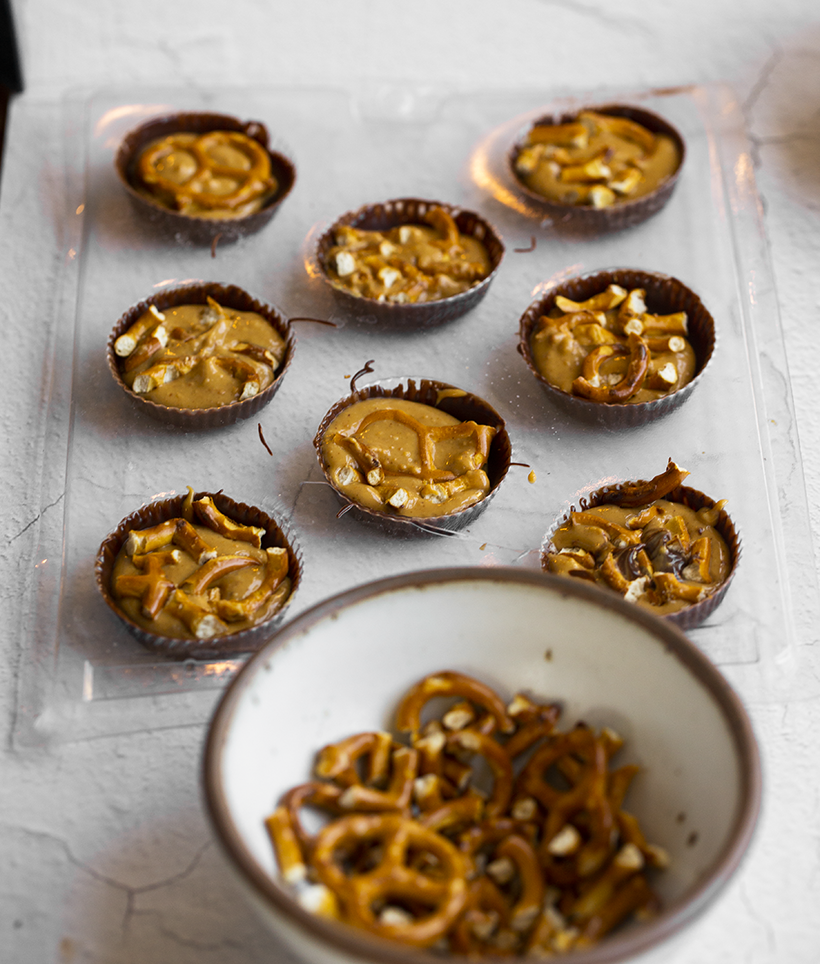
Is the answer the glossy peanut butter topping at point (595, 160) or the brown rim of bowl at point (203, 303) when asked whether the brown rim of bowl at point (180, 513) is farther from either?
the glossy peanut butter topping at point (595, 160)

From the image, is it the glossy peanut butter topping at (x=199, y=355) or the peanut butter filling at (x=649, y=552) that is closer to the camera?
the peanut butter filling at (x=649, y=552)

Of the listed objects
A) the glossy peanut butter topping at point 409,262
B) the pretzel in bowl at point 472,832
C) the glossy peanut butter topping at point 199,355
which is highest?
the glossy peanut butter topping at point 409,262

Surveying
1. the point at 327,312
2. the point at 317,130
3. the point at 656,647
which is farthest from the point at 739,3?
the point at 656,647

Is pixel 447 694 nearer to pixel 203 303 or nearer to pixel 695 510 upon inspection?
pixel 695 510

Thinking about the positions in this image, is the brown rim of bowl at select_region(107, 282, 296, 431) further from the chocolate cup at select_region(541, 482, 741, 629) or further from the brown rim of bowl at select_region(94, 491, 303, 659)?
the chocolate cup at select_region(541, 482, 741, 629)

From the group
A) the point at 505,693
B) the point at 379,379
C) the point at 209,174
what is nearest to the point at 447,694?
the point at 505,693

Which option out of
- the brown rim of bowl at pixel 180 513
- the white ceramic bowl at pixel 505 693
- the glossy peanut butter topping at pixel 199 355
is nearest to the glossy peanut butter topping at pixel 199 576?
the brown rim of bowl at pixel 180 513

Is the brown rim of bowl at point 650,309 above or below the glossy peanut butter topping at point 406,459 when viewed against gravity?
above
